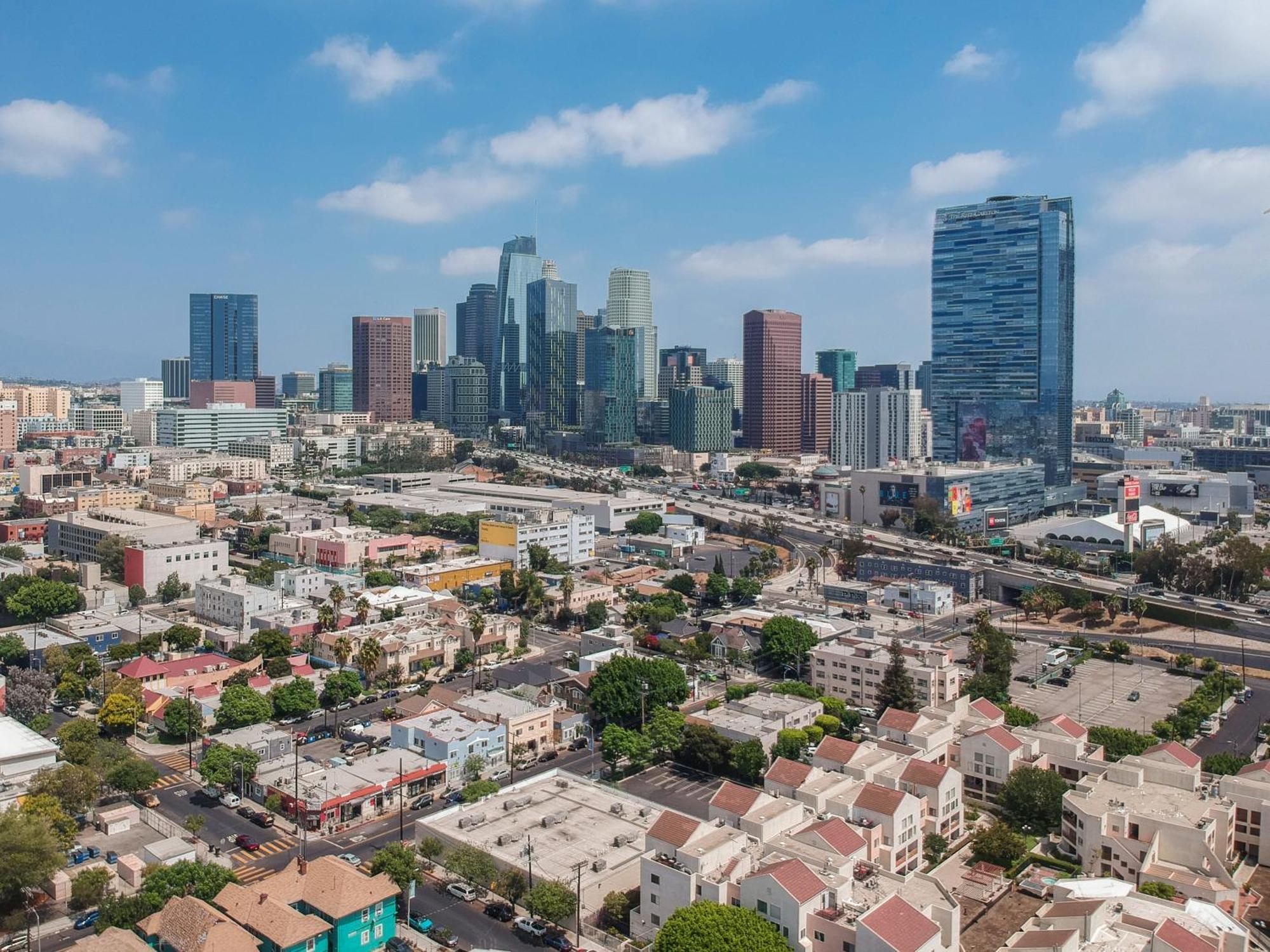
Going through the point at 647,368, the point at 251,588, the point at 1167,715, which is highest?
the point at 647,368

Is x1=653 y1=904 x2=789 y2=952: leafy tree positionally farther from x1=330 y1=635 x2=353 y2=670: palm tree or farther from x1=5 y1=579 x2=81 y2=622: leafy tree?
x1=5 y1=579 x2=81 y2=622: leafy tree

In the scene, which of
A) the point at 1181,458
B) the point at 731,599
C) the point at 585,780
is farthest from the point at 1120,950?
the point at 1181,458

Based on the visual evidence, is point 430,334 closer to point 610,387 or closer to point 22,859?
point 610,387

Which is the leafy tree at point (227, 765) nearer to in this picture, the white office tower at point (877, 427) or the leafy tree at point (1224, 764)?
the leafy tree at point (1224, 764)

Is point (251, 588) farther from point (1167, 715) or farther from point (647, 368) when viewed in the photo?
point (647, 368)

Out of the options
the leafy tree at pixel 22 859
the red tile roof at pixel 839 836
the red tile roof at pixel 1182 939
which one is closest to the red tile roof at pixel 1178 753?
the red tile roof at pixel 1182 939

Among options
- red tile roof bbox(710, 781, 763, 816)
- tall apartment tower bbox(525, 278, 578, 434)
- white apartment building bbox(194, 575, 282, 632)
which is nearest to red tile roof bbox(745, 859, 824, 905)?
red tile roof bbox(710, 781, 763, 816)
